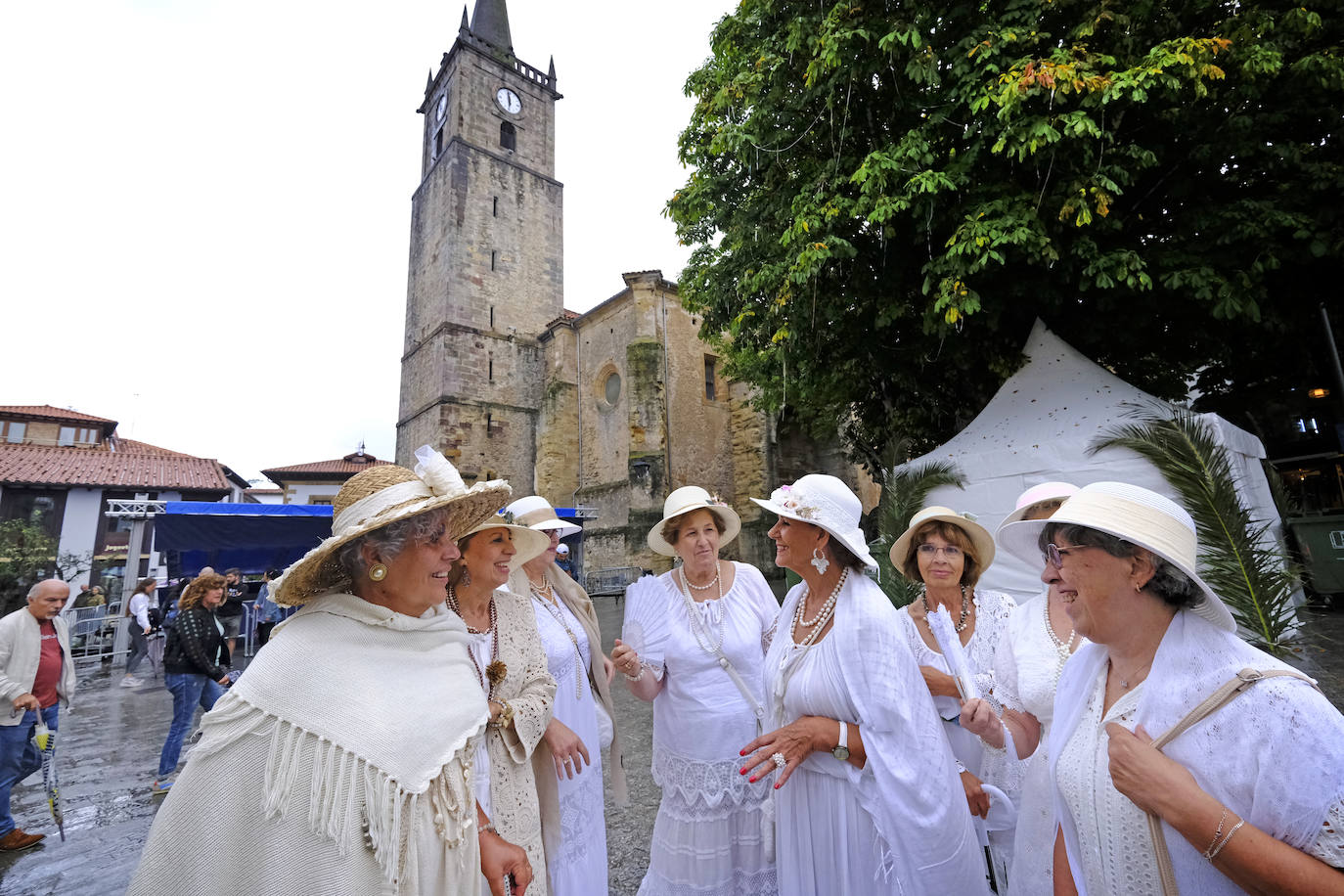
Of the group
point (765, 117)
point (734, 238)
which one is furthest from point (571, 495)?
point (765, 117)

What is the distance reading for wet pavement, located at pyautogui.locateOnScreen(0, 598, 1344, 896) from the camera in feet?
11.4

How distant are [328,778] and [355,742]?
0.27 ft

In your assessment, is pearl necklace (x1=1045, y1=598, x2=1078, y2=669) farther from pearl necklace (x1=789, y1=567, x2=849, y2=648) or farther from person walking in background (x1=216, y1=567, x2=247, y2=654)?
person walking in background (x1=216, y1=567, x2=247, y2=654)

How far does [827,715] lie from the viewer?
2.00m

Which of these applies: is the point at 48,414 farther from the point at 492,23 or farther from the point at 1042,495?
the point at 1042,495

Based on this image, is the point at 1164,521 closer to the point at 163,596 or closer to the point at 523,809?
the point at 523,809

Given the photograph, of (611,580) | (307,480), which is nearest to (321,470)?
(307,480)

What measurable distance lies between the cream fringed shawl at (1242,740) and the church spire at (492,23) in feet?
114

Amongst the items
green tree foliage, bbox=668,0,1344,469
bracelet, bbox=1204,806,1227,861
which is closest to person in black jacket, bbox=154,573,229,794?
bracelet, bbox=1204,806,1227,861

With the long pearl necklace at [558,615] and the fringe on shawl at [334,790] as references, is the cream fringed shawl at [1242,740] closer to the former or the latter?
the fringe on shawl at [334,790]

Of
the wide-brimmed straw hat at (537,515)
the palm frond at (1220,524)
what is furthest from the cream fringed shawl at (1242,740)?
the palm frond at (1220,524)

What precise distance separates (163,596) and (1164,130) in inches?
743

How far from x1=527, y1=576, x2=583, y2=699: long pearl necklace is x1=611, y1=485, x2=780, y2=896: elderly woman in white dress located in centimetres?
24

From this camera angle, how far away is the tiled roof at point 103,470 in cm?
2017
